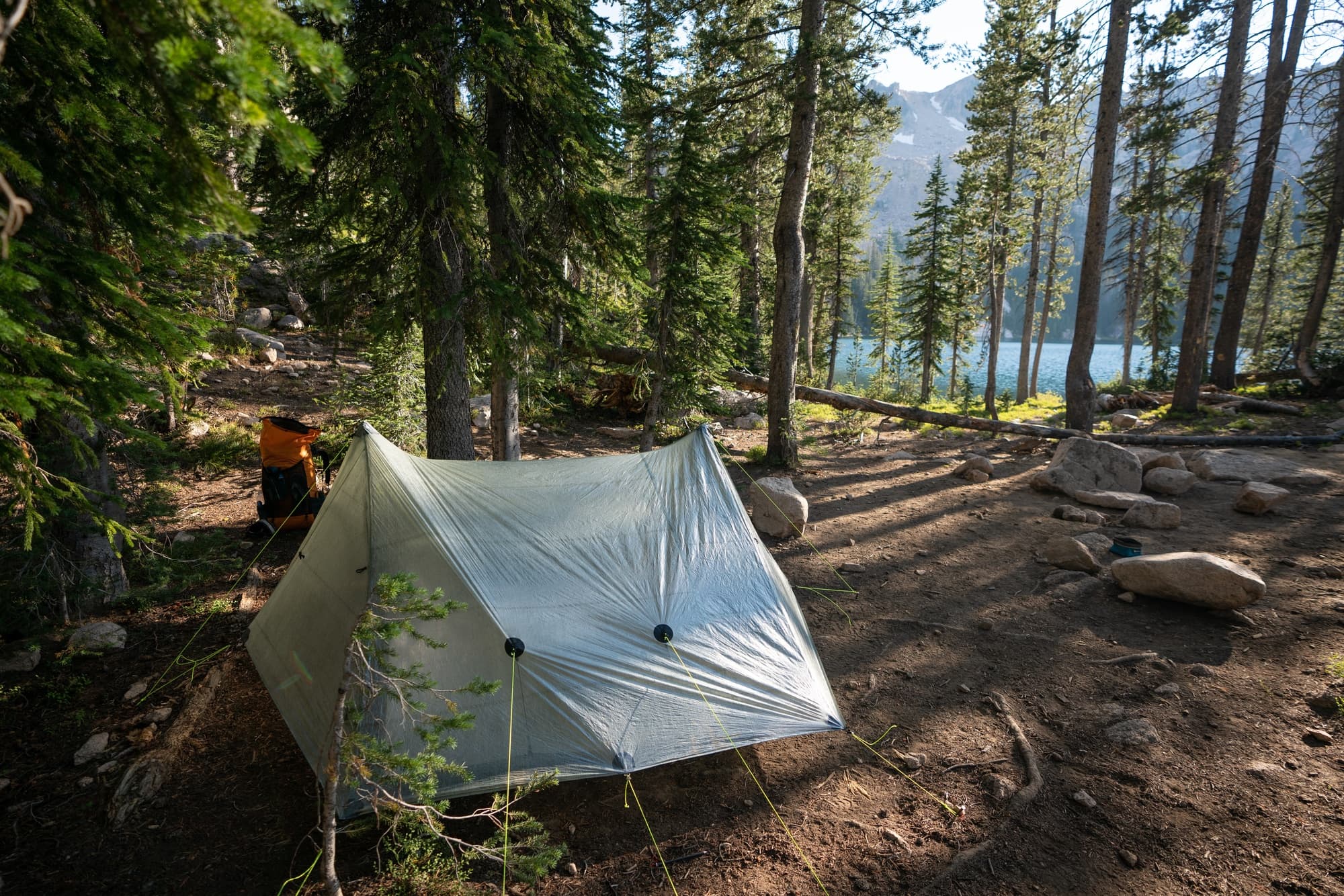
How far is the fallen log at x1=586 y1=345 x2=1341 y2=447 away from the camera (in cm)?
1115

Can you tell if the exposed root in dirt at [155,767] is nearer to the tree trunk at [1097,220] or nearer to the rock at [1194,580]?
the rock at [1194,580]

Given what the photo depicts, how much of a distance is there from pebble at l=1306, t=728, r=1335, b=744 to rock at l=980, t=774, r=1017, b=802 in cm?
217

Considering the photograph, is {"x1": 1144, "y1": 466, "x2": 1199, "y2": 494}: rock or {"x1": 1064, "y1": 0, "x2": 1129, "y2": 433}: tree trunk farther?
{"x1": 1064, "y1": 0, "x2": 1129, "y2": 433}: tree trunk

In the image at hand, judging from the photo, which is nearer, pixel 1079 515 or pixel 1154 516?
pixel 1154 516

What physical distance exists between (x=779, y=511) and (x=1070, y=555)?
3.36m

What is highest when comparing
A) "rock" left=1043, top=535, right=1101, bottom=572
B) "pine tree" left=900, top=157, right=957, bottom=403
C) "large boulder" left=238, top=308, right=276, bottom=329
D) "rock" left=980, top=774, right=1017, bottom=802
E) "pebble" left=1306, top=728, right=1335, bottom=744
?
"pine tree" left=900, top=157, right=957, bottom=403

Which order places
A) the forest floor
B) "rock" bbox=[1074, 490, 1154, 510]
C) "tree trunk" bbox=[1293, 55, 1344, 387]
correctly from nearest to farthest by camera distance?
the forest floor < "rock" bbox=[1074, 490, 1154, 510] < "tree trunk" bbox=[1293, 55, 1344, 387]

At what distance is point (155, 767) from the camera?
3967mm

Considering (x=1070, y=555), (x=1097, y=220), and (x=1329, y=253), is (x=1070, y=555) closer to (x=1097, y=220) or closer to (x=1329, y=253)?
(x=1097, y=220)

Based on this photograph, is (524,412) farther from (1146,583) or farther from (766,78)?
(1146,583)

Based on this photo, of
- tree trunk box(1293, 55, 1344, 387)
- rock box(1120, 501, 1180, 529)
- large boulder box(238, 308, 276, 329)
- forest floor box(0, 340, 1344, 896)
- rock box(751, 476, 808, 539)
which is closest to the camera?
forest floor box(0, 340, 1344, 896)

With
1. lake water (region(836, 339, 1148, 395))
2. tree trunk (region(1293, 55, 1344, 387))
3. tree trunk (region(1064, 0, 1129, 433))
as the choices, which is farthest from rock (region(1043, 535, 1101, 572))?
lake water (region(836, 339, 1148, 395))

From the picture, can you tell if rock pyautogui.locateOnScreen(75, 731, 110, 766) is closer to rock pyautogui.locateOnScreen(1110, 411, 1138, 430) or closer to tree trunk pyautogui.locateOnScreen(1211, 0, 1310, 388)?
rock pyautogui.locateOnScreen(1110, 411, 1138, 430)

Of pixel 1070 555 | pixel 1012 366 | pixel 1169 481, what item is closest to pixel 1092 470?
pixel 1169 481
